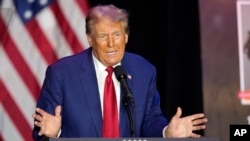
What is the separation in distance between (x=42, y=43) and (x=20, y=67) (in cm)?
20

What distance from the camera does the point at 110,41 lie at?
2.60m

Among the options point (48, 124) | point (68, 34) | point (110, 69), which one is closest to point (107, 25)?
point (110, 69)

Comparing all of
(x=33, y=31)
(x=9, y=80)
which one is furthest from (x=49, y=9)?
(x=9, y=80)

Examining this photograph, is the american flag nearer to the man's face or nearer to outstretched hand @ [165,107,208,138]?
the man's face

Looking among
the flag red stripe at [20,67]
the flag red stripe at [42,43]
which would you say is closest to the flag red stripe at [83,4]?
the flag red stripe at [42,43]

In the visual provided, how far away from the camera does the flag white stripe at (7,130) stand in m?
3.60

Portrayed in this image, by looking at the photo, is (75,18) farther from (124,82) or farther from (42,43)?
(124,82)

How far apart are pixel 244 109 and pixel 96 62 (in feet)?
Result: 4.31

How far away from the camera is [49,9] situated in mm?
3715

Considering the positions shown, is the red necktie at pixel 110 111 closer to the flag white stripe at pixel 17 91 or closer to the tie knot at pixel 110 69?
the tie knot at pixel 110 69

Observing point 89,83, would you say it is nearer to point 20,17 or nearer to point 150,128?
point 150,128

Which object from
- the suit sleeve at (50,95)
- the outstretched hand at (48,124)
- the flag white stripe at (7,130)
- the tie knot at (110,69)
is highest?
the tie knot at (110,69)

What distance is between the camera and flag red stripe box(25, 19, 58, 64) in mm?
3660

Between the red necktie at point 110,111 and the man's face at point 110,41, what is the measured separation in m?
0.05
